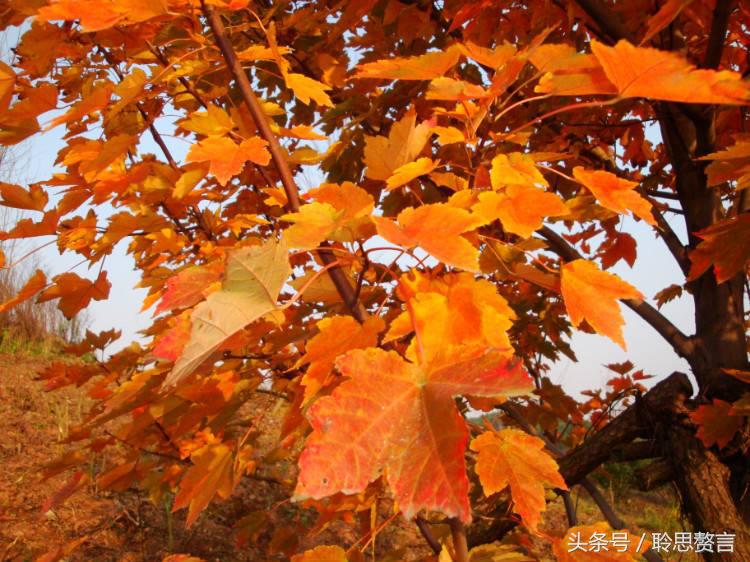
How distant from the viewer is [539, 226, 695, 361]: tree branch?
161 cm

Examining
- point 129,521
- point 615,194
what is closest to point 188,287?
point 615,194

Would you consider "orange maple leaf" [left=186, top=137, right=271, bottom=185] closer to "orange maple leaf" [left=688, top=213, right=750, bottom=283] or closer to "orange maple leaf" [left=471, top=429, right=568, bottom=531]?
"orange maple leaf" [left=471, top=429, right=568, bottom=531]

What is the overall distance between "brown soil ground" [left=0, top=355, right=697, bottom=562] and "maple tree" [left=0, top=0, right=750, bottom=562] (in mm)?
660

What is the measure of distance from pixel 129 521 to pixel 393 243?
263 cm

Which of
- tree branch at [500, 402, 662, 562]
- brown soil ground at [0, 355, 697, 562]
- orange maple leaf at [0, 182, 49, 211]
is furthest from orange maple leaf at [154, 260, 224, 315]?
brown soil ground at [0, 355, 697, 562]

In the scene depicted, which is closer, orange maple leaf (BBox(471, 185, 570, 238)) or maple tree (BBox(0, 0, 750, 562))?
maple tree (BBox(0, 0, 750, 562))

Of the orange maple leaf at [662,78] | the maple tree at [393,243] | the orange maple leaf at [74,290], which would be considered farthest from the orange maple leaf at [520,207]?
the orange maple leaf at [74,290]

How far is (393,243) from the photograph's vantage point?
0.49 meters

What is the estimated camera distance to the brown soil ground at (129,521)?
222 centimetres

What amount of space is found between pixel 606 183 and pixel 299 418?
0.47 meters

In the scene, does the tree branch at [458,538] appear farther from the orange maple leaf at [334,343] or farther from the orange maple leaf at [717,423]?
the orange maple leaf at [717,423]

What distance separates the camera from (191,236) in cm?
127

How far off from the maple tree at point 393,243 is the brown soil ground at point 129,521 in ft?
2.17

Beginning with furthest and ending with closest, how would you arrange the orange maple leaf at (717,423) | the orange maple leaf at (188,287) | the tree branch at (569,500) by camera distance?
the tree branch at (569,500) → the orange maple leaf at (717,423) → the orange maple leaf at (188,287)
